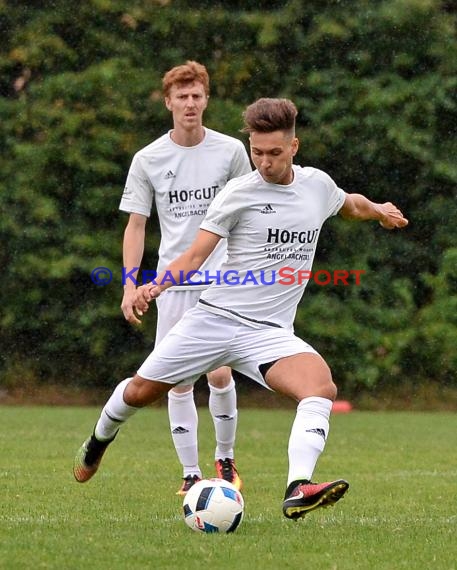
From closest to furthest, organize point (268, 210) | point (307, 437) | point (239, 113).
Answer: point (307, 437) → point (268, 210) → point (239, 113)

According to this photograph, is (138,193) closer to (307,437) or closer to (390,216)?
(390,216)

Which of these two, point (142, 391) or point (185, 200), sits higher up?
point (185, 200)

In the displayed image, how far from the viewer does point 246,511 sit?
20.9ft

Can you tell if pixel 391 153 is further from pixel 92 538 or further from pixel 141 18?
pixel 92 538

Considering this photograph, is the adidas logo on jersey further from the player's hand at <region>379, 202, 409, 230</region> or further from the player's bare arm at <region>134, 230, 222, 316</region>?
the player's hand at <region>379, 202, 409, 230</region>

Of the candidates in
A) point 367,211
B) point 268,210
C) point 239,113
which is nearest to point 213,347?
point 268,210

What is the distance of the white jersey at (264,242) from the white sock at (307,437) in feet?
1.80

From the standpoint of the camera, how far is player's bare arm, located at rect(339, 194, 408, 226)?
254 inches

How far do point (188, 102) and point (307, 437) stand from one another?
7.85 ft

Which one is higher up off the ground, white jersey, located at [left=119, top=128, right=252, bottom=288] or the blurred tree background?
white jersey, located at [left=119, top=128, right=252, bottom=288]

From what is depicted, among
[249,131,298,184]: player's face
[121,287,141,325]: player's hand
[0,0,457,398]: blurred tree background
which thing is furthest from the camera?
[0,0,457,398]: blurred tree background

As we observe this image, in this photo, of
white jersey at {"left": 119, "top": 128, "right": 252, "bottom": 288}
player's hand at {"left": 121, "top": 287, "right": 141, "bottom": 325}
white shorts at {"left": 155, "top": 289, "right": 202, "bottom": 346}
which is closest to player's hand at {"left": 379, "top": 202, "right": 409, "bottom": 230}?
white jersey at {"left": 119, "top": 128, "right": 252, "bottom": 288}

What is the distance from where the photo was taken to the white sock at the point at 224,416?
Result: 7391 millimetres

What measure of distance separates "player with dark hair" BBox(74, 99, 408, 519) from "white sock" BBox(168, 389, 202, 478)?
3.77ft
